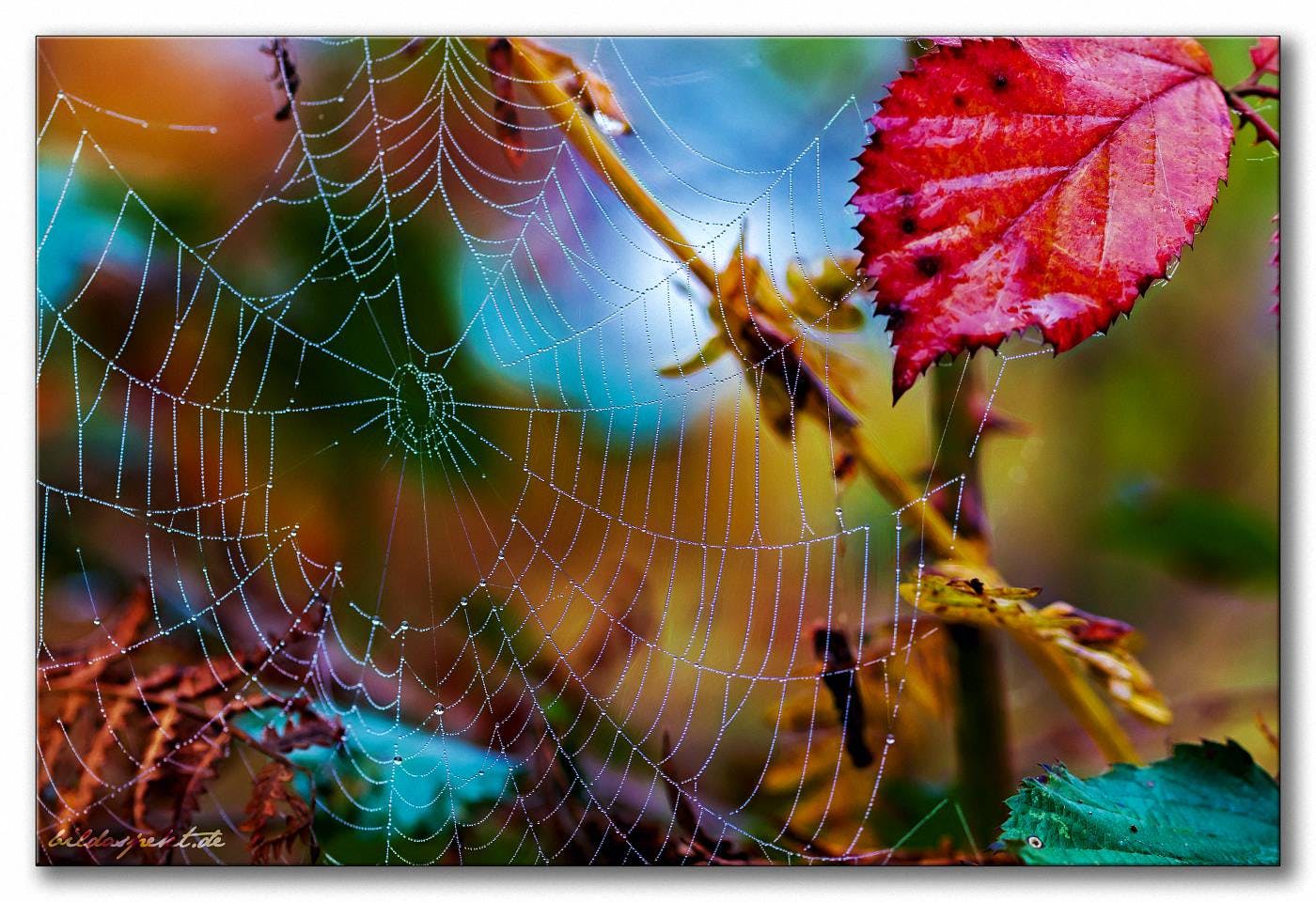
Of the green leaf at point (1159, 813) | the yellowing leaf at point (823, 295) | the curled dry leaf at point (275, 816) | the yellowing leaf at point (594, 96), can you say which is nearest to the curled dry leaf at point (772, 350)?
the yellowing leaf at point (823, 295)

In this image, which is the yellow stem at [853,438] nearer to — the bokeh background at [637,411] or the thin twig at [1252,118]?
the bokeh background at [637,411]

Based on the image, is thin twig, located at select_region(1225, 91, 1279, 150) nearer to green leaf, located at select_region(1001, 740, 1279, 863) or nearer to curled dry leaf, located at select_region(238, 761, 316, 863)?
green leaf, located at select_region(1001, 740, 1279, 863)

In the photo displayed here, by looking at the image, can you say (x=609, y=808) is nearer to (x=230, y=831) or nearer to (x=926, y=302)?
(x=230, y=831)

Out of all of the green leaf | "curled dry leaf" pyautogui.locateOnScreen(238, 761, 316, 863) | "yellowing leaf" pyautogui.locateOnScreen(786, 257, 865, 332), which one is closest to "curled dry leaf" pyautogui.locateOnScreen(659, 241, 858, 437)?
"yellowing leaf" pyautogui.locateOnScreen(786, 257, 865, 332)

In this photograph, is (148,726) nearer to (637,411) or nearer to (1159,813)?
(637,411)

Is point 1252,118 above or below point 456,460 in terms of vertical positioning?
above

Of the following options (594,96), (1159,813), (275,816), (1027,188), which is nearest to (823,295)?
(1027,188)
